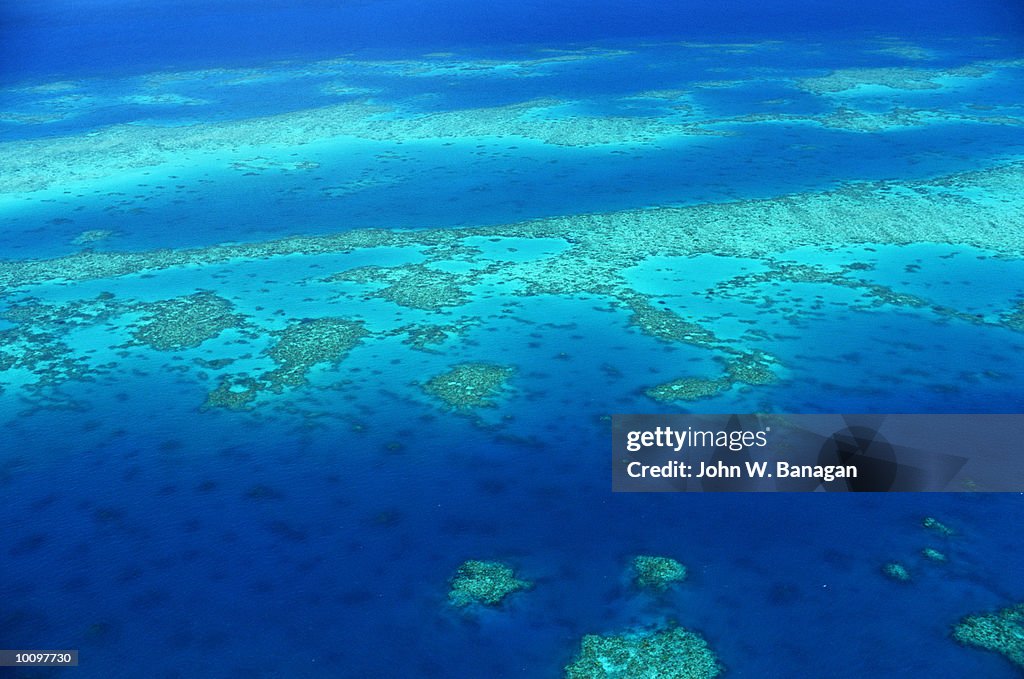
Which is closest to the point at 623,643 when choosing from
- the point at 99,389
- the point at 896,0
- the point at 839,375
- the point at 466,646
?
the point at 466,646

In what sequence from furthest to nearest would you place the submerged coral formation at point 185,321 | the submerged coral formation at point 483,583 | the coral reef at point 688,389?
the submerged coral formation at point 185,321 < the coral reef at point 688,389 < the submerged coral formation at point 483,583

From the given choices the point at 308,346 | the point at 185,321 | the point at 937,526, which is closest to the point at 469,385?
the point at 308,346

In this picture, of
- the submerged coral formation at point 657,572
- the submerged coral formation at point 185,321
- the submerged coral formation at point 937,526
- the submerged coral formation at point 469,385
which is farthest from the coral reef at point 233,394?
the submerged coral formation at point 937,526

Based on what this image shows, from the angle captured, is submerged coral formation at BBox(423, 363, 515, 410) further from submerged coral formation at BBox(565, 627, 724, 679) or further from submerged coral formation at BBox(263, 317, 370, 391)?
submerged coral formation at BBox(565, 627, 724, 679)

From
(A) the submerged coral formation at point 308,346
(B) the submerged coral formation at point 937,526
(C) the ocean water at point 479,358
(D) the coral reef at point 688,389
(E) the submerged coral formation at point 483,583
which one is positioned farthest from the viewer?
(A) the submerged coral formation at point 308,346

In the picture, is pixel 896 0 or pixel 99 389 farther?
pixel 896 0

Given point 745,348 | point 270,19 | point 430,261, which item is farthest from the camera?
point 270,19

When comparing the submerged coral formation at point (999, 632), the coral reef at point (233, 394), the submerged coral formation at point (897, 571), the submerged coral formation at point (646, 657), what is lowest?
the submerged coral formation at point (646, 657)

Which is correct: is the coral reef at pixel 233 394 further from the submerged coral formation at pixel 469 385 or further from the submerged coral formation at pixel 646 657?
the submerged coral formation at pixel 646 657

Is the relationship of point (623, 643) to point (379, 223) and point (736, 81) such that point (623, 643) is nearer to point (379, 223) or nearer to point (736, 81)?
point (379, 223)
